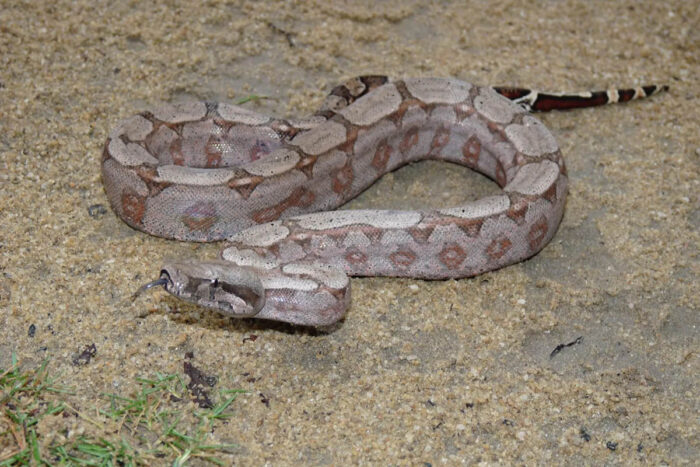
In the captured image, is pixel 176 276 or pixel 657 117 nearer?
pixel 176 276

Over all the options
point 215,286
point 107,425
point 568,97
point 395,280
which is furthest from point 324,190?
point 568,97

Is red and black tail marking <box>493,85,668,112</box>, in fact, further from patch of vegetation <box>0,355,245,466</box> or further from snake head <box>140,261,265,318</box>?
patch of vegetation <box>0,355,245,466</box>

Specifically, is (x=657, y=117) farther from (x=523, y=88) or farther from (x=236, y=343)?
(x=236, y=343)

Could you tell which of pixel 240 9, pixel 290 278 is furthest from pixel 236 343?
pixel 240 9

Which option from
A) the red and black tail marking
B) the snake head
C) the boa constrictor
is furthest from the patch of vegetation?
the red and black tail marking

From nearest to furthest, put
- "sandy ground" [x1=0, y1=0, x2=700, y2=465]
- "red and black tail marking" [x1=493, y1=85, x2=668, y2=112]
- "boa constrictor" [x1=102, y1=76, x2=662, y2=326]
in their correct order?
"sandy ground" [x1=0, y1=0, x2=700, y2=465] < "boa constrictor" [x1=102, y1=76, x2=662, y2=326] < "red and black tail marking" [x1=493, y1=85, x2=668, y2=112]

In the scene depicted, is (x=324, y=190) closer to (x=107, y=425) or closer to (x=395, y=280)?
(x=395, y=280)
